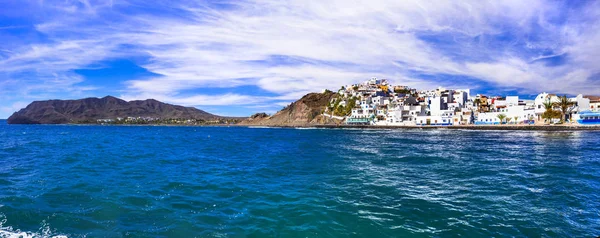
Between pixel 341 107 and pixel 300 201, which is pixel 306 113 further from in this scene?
pixel 300 201

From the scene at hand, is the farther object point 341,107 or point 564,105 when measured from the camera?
point 341,107

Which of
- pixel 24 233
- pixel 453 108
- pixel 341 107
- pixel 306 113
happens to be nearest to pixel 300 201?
pixel 24 233

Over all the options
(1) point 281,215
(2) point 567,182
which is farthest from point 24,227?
(2) point 567,182

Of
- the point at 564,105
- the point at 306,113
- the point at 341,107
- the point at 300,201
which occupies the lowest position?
the point at 300,201

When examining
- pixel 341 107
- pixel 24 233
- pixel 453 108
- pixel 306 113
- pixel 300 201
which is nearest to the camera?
pixel 24 233

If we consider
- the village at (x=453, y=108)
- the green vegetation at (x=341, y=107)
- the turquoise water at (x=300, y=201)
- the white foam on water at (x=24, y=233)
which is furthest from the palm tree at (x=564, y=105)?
the white foam on water at (x=24, y=233)

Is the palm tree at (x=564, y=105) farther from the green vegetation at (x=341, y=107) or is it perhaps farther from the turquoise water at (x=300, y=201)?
the turquoise water at (x=300, y=201)

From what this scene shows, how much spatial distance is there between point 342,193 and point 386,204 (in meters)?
2.45

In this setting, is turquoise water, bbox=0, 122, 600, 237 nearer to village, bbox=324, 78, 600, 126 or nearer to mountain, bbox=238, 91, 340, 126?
village, bbox=324, 78, 600, 126

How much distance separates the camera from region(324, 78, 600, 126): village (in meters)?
93.6

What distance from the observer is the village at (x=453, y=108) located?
307 feet

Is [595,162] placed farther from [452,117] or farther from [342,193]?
[452,117]

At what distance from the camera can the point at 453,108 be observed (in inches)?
4577

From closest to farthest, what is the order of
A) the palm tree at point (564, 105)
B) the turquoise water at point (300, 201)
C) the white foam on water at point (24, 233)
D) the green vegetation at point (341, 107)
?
the white foam on water at point (24, 233), the turquoise water at point (300, 201), the palm tree at point (564, 105), the green vegetation at point (341, 107)
